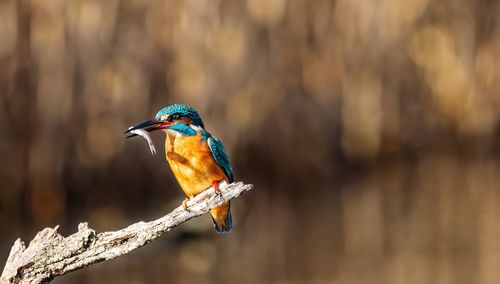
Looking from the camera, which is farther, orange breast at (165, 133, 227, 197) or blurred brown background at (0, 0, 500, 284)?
blurred brown background at (0, 0, 500, 284)

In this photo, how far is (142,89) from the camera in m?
8.10

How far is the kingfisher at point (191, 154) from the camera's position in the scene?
2.27 m

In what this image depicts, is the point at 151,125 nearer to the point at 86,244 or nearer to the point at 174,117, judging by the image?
the point at 174,117

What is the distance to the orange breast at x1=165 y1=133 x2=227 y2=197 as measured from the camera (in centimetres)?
227

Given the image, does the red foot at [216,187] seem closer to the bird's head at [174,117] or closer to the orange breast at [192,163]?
the orange breast at [192,163]

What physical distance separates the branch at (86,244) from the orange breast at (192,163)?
0.09ft

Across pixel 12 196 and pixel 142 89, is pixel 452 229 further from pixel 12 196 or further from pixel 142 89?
pixel 12 196

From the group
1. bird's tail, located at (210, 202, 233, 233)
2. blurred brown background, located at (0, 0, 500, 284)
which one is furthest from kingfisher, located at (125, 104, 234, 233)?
blurred brown background, located at (0, 0, 500, 284)

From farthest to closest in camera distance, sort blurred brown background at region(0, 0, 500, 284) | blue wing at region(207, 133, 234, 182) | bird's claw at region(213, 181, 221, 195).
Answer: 1. blurred brown background at region(0, 0, 500, 284)
2. blue wing at region(207, 133, 234, 182)
3. bird's claw at region(213, 181, 221, 195)

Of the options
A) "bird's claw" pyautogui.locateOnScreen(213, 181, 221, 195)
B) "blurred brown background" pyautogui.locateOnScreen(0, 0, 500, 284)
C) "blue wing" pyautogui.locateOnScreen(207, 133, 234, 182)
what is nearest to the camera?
"bird's claw" pyautogui.locateOnScreen(213, 181, 221, 195)

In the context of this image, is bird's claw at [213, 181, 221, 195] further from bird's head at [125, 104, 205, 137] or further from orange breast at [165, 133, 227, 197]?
bird's head at [125, 104, 205, 137]

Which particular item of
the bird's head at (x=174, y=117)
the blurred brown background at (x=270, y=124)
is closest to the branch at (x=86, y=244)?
the bird's head at (x=174, y=117)

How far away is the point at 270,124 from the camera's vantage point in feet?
29.4

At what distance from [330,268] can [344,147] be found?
5.78 ft
